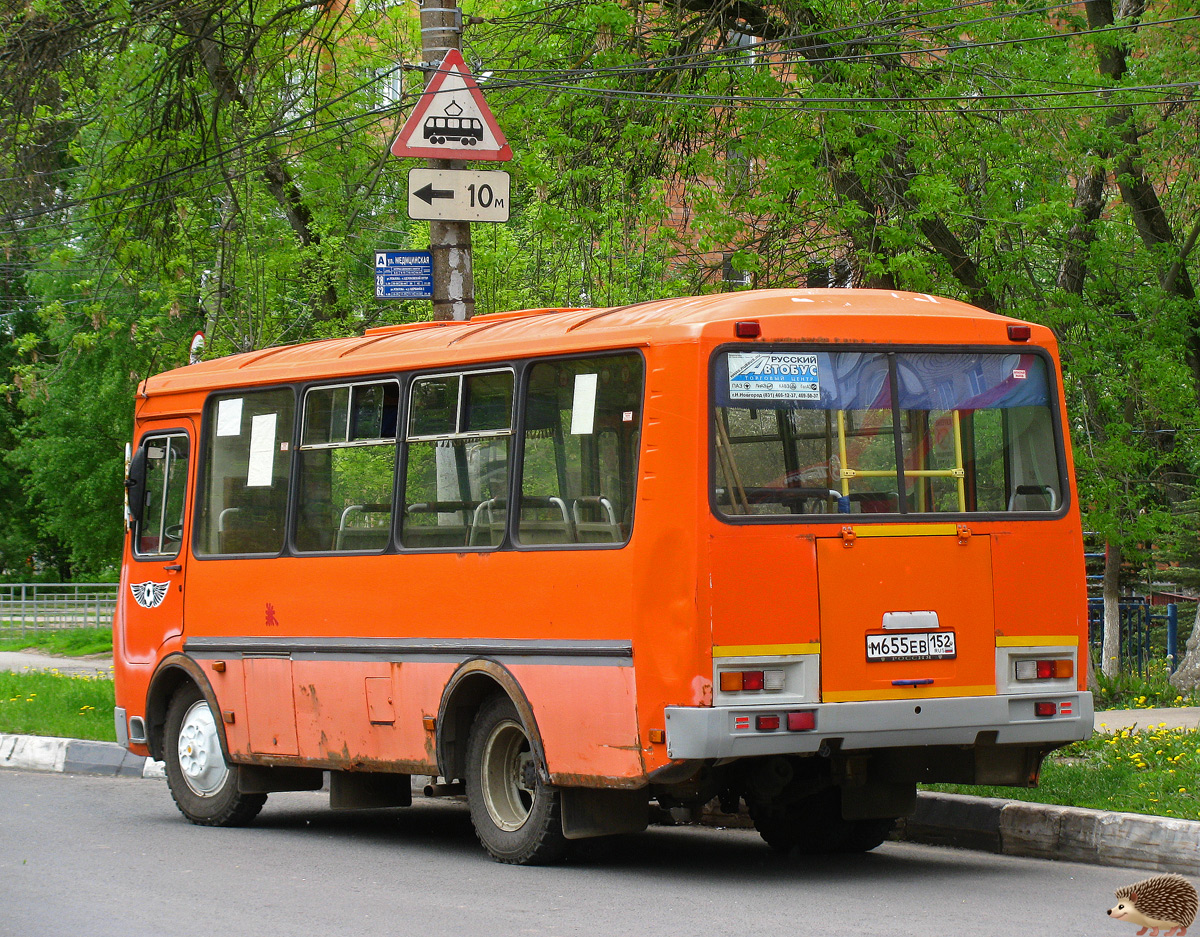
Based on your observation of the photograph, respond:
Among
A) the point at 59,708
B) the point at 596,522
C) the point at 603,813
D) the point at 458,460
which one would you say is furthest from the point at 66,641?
the point at 596,522

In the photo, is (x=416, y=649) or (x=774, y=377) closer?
(x=774, y=377)

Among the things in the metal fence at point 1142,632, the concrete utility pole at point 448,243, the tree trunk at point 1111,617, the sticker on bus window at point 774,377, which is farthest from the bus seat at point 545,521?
the tree trunk at point 1111,617

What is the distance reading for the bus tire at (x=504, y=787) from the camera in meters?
8.41

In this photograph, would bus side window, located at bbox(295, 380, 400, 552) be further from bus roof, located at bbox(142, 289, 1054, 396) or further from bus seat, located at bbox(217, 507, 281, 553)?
bus seat, located at bbox(217, 507, 281, 553)

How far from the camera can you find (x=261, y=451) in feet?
35.0

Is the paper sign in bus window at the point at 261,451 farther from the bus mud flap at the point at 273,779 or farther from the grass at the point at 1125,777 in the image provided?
the grass at the point at 1125,777

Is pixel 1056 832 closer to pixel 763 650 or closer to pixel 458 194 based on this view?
pixel 763 650

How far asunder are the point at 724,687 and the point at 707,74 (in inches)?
343

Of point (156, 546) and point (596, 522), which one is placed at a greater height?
point (156, 546)

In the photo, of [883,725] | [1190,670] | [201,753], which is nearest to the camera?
[883,725]

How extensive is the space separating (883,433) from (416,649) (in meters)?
2.85

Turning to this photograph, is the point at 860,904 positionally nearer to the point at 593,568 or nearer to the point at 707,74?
the point at 593,568

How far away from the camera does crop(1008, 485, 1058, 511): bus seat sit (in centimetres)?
833

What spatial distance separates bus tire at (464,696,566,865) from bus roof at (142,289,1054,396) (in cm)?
190
